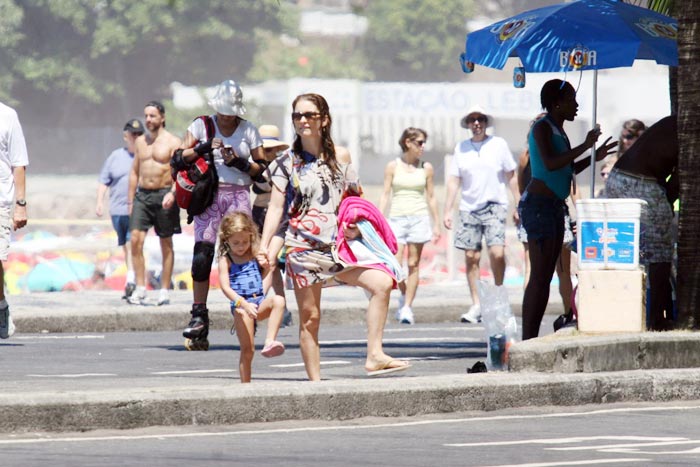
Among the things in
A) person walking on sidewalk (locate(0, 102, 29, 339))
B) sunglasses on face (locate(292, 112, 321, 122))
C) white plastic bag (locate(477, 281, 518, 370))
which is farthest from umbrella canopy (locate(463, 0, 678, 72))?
person walking on sidewalk (locate(0, 102, 29, 339))

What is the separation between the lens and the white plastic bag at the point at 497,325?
10.2m

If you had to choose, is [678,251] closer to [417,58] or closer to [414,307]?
[414,307]

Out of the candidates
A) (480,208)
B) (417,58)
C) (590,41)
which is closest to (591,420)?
(590,41)

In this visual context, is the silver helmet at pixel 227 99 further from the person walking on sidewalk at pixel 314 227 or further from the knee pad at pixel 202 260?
the person walking on sidewalk at pixel 314 227

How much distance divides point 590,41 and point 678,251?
1485 mm

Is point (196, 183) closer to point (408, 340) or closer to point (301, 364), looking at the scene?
point (301, 364)

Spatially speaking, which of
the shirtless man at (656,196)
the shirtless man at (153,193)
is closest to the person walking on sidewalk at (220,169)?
the shirtless man at (656,196)

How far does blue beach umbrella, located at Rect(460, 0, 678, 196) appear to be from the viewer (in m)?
11.4

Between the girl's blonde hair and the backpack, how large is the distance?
2424 mm

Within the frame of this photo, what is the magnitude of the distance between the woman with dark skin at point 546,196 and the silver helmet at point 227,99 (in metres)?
2.32

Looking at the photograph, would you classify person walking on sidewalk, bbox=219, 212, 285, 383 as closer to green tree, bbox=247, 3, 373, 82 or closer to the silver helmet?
the silver helmet

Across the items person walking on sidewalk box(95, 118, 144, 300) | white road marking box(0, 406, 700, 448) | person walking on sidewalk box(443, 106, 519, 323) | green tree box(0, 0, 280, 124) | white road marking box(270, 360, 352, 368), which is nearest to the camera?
white road marking box(0, 406, 700, 448)

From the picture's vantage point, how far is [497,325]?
407 inches

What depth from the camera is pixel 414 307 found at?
56.0 feet
